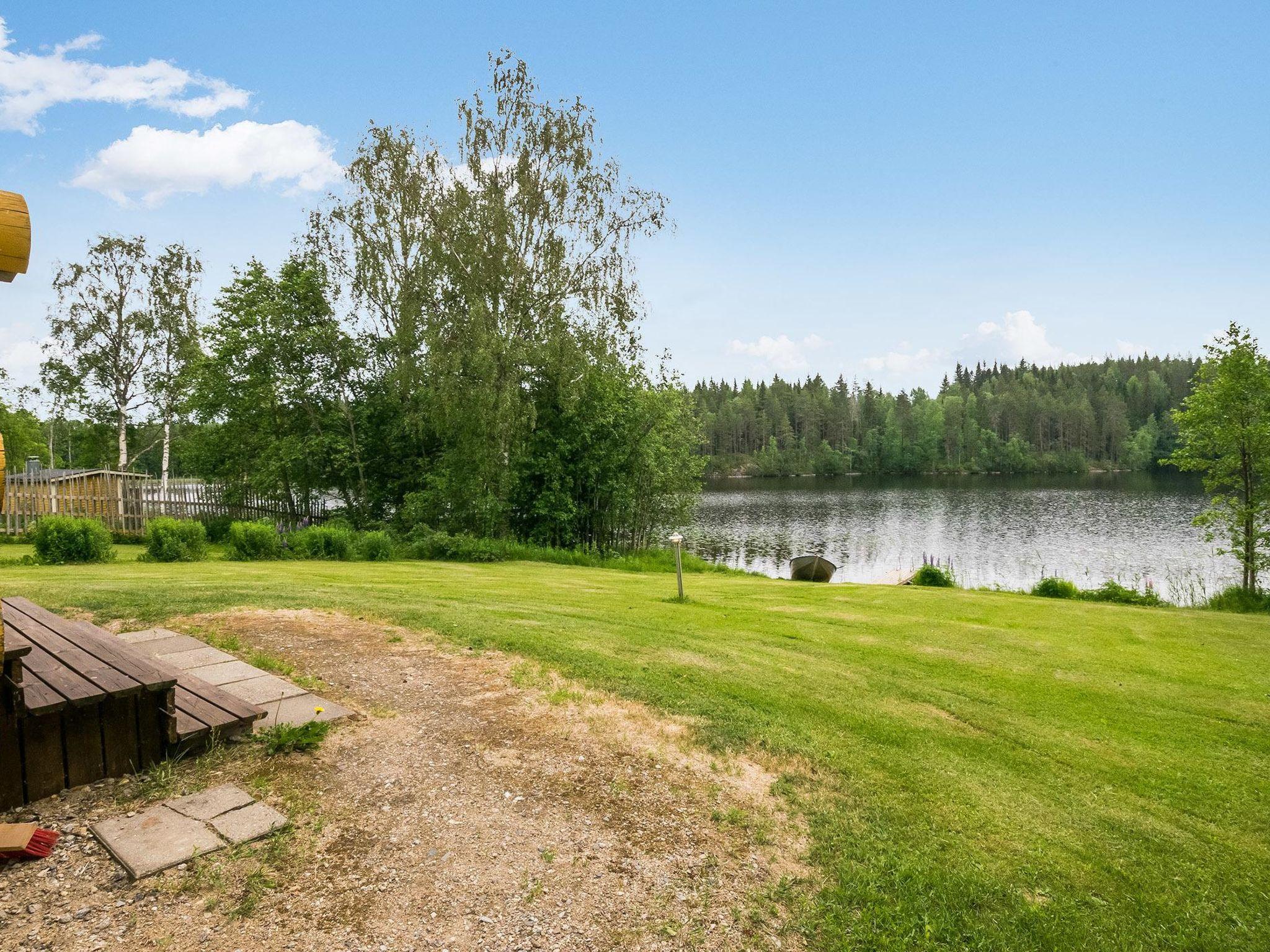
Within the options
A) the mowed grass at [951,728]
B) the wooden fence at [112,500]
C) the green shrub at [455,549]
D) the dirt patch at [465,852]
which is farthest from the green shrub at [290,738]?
the wooden fence at [112,500]

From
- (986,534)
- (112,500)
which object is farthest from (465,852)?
(986,534)

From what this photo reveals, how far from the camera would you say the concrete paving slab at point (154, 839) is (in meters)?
2.59

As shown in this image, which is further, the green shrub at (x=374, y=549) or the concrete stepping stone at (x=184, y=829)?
the green shrub at (x=374, y=549)

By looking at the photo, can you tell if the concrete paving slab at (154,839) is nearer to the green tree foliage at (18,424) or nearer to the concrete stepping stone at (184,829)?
the concrete stepping stone at (184,829)

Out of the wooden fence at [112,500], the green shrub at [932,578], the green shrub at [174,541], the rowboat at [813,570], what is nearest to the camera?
the green shrub at [174,541]

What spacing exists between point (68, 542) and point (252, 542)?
275cm

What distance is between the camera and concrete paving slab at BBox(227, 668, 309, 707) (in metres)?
4.09

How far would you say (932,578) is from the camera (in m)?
17.5

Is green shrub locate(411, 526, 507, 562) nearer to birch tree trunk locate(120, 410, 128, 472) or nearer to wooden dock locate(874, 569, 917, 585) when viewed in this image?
wooden dock locate(874, 569, 917, 585)

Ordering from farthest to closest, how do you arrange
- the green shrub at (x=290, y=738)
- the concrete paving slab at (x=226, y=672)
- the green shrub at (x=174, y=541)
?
1. the green shrub at (x=174, y=541)
2. the concrete paving slab at (x=226, y=672)
3. the green shrub at (x=290, y=738)

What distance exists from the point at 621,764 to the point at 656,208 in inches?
705

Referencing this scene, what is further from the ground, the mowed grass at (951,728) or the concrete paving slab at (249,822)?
the concrete paving slab at (249,822)

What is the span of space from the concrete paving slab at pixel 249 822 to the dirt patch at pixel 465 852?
0.26 feet

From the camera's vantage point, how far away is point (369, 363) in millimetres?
19812
